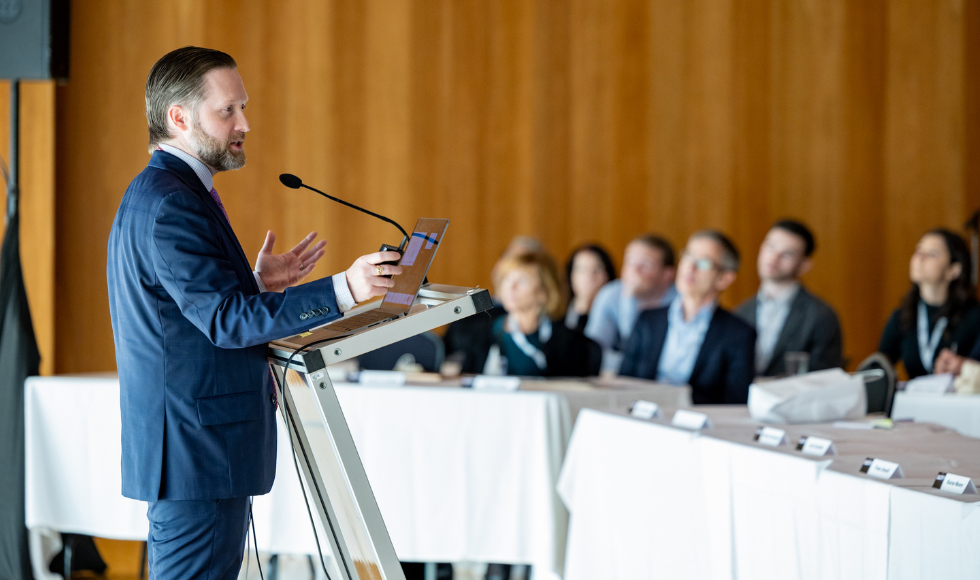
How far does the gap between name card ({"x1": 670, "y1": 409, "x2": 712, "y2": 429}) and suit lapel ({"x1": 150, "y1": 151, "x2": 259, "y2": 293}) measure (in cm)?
120

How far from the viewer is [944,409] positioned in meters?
3.11

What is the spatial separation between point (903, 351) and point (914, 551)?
2902 mm

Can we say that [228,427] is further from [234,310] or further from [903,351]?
[903,351]

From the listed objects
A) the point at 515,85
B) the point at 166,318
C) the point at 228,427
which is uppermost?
the point at 515,85

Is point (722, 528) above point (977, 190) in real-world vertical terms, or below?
below

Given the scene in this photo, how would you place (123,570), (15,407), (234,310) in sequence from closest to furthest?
(234,310)
(15,407)
(123,570)

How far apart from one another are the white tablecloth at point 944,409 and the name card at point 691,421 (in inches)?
45.6

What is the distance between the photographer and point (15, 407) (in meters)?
3.17

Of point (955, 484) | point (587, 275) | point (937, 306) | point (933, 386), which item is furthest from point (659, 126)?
point (955, 484)

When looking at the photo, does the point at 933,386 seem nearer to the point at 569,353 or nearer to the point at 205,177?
the point at 569,353

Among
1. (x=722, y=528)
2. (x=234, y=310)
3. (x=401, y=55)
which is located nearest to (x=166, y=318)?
(x=234, y=310)

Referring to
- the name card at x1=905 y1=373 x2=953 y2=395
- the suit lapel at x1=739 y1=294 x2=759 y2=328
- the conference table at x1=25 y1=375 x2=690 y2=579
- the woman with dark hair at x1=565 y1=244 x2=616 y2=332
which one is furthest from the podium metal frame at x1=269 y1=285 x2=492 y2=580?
the woman with dark hair at x1=565 y1=244 x2=616 y2=332

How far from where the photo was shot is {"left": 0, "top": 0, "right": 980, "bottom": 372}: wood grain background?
541cm

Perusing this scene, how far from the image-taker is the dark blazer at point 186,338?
4.83ft
